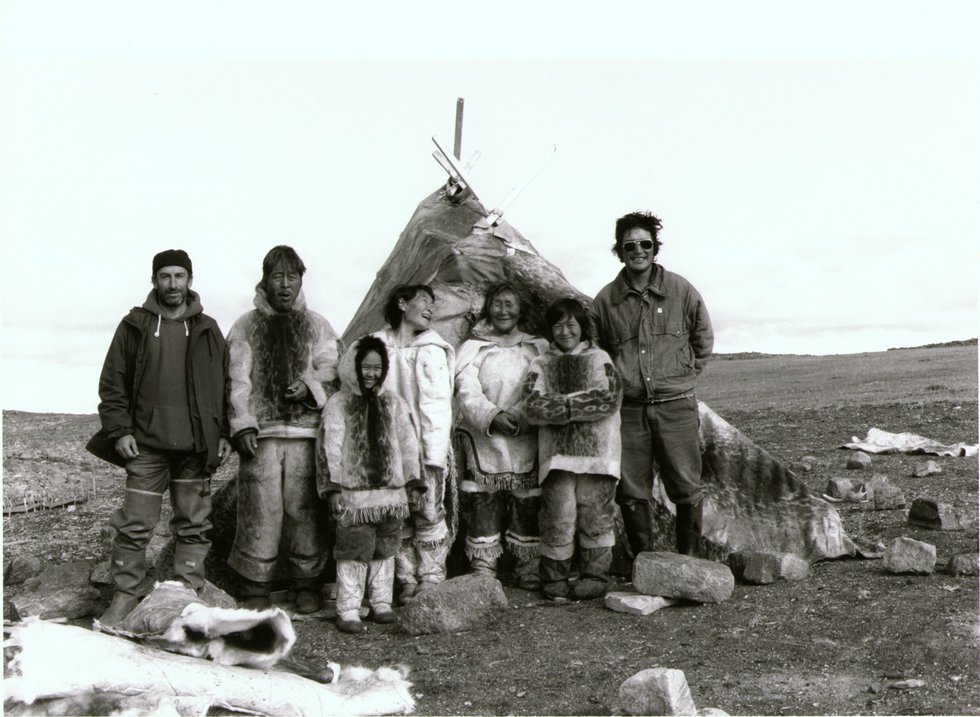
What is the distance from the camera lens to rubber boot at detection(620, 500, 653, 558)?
6.04 m

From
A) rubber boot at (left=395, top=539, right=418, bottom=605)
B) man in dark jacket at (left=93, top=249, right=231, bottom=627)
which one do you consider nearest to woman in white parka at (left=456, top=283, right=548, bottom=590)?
rubber boot at (left=395, top=539, right=418, bottom=605)

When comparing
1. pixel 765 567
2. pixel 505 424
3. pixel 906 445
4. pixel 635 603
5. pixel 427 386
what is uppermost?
pixel 427 386

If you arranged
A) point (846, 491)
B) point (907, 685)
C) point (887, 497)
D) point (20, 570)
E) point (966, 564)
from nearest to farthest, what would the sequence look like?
point (907, 685) < point (966, 564) < point (20, 570) < point (887, 497) < point (846, 491)

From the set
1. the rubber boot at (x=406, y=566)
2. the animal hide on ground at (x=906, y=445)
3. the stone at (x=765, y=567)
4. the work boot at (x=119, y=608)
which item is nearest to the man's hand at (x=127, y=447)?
the work boot at (x=119, y=608)

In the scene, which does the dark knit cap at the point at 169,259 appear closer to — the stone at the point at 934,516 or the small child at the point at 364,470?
the small child at the point at 364,470

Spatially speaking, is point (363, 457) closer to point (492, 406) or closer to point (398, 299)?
point (492, 406)

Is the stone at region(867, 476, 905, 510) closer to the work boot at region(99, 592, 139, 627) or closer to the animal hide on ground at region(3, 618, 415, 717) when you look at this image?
the animal hide on ground at region(3, 618, 415, 717)

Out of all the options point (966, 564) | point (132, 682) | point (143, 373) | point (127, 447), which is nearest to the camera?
point (132, 682)

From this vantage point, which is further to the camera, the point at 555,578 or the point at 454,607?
the point at 555,578

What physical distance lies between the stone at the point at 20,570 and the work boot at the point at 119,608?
128cm

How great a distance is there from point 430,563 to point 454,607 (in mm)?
608

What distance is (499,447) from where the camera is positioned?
591 cm

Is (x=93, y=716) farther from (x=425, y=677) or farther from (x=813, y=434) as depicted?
Result: (x=813, y=434)

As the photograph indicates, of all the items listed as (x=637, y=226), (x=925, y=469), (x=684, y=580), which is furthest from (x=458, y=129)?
(x=925, y=469)
